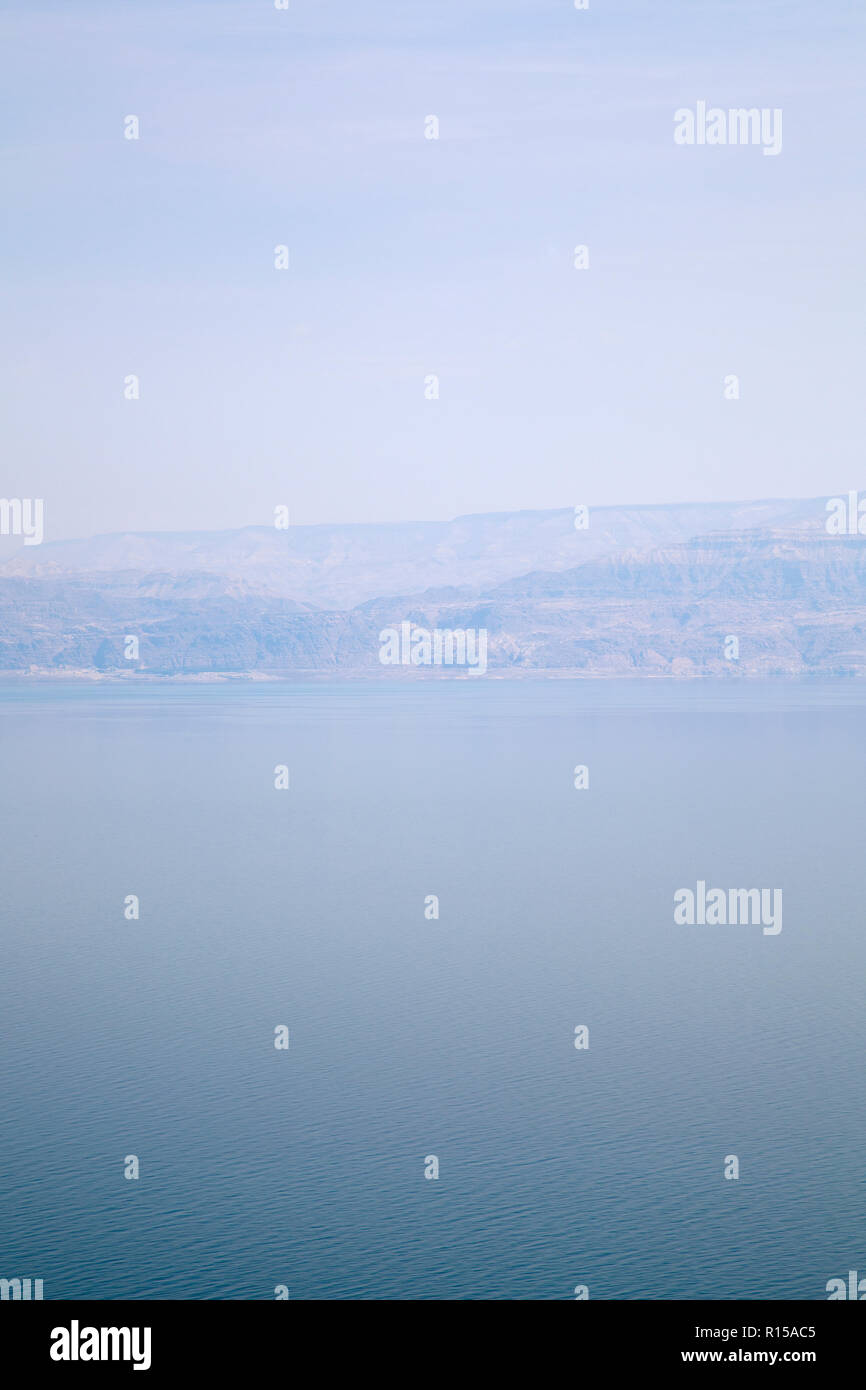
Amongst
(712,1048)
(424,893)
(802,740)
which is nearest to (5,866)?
(424,893)

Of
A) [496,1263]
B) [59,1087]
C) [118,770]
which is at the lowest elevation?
[496,1263]

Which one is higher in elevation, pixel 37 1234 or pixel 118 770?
pixel 118 770

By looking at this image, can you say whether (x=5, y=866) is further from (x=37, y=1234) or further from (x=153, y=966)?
(x=37, y=1234)

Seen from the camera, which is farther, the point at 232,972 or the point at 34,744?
the point at 34,744
